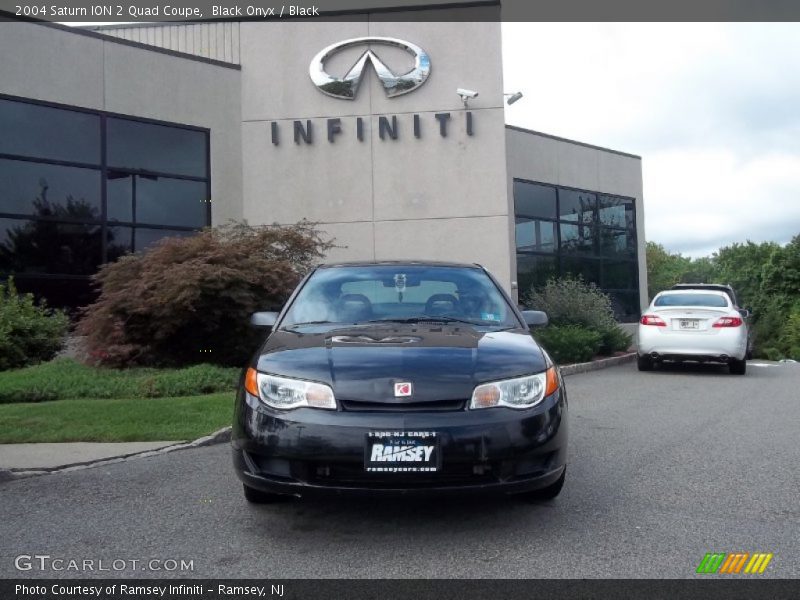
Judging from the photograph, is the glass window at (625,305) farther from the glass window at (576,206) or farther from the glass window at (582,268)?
the glass window at (576,206)

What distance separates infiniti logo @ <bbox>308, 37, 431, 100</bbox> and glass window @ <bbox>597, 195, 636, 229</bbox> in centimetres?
856

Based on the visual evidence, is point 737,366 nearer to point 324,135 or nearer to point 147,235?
point 324,135

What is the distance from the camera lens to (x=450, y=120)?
49.6 ft

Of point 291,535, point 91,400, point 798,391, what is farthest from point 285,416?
point 798,391

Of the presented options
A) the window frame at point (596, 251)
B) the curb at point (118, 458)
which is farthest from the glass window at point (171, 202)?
the curb at point (118, 458)

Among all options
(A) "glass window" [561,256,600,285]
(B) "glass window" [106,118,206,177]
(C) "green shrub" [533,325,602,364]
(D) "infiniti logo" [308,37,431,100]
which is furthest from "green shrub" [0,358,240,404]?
(A) "glass window" [561,256,600,285]

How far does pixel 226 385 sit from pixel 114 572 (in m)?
5.70

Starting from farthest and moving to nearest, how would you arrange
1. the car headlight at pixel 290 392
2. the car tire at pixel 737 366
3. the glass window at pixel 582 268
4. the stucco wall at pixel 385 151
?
the glass window at pixel 582 268, the stucco wall at pixel 385 151, the car tire at pixel 737 366, the car headlight at pixel 290 392

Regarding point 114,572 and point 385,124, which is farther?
point 385,124

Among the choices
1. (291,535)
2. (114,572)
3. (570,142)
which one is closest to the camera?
(114,572)

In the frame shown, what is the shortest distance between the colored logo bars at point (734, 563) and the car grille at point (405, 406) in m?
1.38

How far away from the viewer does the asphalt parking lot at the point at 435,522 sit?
3402 millimetres

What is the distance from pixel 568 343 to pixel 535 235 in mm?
6396

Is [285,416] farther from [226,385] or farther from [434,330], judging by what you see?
[226,385]
